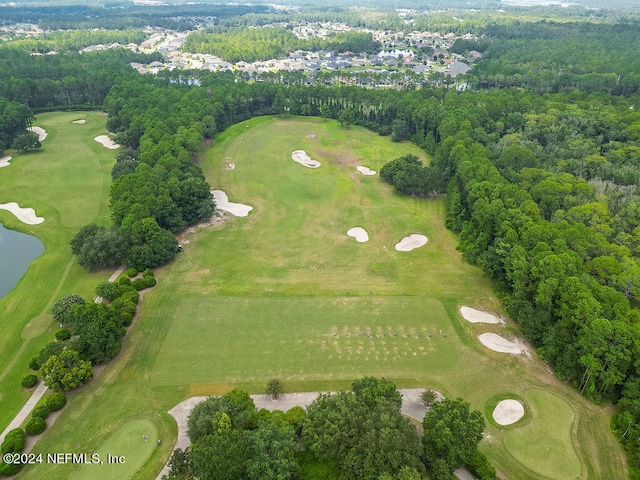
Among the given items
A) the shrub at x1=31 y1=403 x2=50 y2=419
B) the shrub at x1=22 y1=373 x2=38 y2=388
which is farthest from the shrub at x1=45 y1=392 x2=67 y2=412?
the shrub at x1=22 y1=373 x2=38 y2=388

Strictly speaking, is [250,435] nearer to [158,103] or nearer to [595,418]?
[595,418]

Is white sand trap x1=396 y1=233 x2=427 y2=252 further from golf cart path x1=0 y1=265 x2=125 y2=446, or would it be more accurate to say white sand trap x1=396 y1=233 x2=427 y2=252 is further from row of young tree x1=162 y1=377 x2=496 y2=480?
golf cart path x1=0 y1=265 x2=125 y2=446

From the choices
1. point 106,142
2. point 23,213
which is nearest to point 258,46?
point 106,142

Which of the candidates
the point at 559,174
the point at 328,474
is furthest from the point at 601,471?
the point at 559,174

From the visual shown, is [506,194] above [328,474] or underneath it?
above

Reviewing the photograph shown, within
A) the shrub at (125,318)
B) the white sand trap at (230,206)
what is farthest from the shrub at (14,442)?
the white sand trap at (230,206)

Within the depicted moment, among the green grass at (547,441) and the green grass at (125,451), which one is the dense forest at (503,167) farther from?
the green grass at (125,451)
